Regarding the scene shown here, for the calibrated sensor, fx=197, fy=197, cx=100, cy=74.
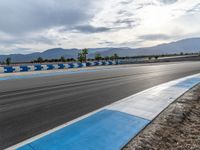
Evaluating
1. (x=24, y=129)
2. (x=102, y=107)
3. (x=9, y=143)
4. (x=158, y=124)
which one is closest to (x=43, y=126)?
(x=24, y=129)

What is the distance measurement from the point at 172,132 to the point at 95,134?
5.66 feet

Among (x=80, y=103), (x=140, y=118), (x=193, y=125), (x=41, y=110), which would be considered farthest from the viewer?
(x=80, y=103)

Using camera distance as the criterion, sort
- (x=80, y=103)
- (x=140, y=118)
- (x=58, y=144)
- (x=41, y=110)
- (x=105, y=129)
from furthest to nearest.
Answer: (x=80, y=103) → (x=41, y=110) → (x=140, y=118) → (x=105, y=129) → (x=58, y=144)

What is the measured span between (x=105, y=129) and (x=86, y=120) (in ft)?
2.46

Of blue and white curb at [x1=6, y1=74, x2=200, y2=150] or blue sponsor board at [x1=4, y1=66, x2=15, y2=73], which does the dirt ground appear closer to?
blue and white curb at [x1=6, y1=74, x2=200, y2=150]

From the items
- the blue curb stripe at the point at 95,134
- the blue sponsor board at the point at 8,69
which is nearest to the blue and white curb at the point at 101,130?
the blue curb stripe at the point at 95,134

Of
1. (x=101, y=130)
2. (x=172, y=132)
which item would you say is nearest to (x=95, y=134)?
(x=101, y=130)

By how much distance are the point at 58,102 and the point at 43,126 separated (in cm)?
254

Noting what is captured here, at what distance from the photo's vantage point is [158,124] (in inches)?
193

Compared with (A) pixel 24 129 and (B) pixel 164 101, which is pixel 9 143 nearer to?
(A) pixel 24 129

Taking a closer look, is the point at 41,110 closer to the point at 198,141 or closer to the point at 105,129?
the point at 105,129

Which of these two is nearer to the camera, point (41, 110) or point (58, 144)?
point (58, 144)

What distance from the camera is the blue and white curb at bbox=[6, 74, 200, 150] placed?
377 cm

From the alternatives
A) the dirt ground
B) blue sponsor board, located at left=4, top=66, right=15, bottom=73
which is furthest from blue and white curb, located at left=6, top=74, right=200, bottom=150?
blue sponsor board, located at left=4, top=66, right=15, bottom=73
